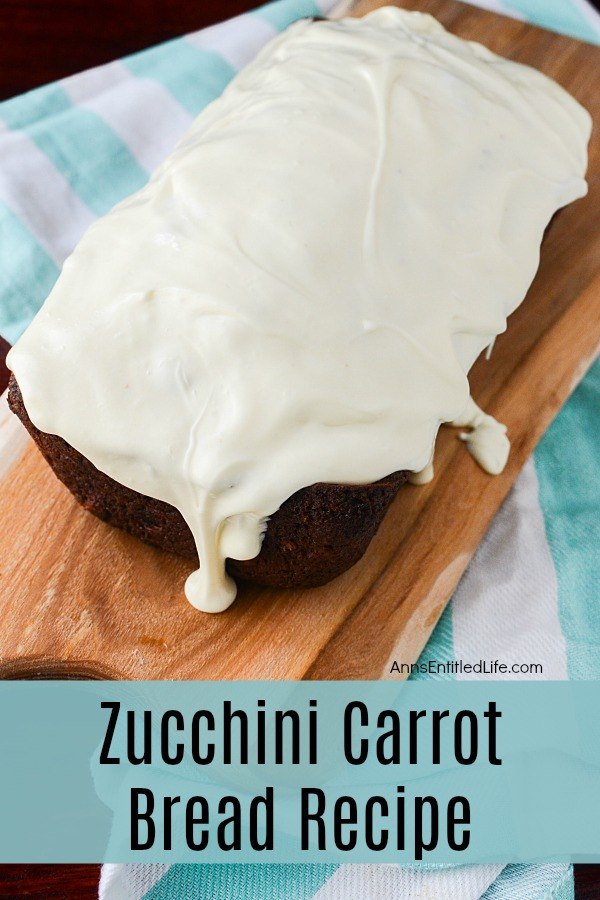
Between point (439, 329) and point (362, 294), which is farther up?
point (362, 294)

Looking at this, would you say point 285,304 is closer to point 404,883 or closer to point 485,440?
point 485,440

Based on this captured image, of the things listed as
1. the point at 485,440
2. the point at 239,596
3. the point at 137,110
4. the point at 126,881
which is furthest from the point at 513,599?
the point at 137,110

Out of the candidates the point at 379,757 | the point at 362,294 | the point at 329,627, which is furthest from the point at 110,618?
the point at 362,294

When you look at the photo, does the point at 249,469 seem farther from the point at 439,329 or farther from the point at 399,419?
the point at 439,329

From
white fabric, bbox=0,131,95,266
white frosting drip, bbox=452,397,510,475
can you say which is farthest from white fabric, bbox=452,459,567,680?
white fabric, bbox=0,131,95,266
